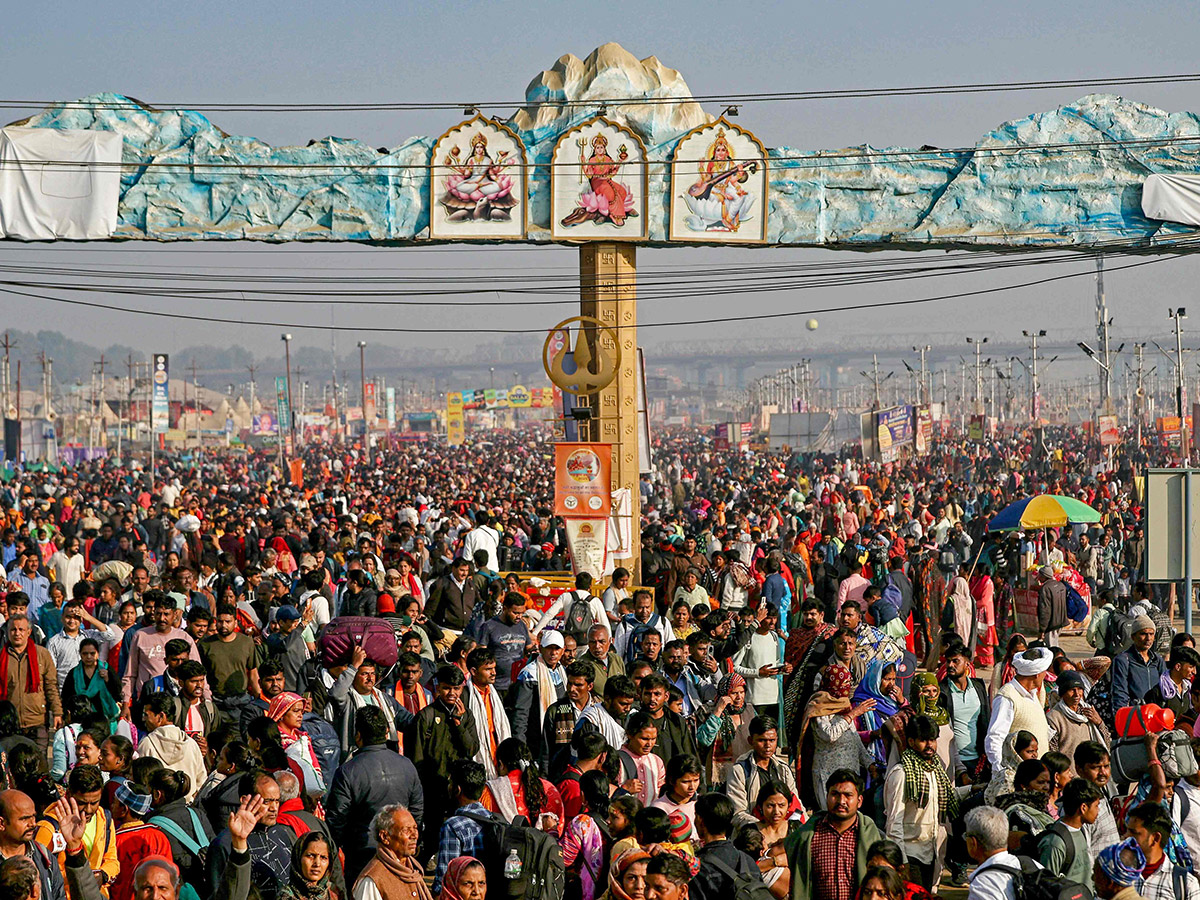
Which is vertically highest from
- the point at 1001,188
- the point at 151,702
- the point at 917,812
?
the point at 1001,188

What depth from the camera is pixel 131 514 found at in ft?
79.3

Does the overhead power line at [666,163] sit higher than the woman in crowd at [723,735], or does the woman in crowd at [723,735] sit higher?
the overhead power line at [666,163]

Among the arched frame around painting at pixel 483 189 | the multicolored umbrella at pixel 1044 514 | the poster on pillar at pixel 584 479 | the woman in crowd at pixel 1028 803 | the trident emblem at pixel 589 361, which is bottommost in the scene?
the woman in crowd at pixel 1028 803

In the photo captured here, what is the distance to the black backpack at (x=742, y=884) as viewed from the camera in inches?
236

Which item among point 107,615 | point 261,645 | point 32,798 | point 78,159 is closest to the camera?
point 32,798

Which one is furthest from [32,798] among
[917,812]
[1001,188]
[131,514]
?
[131,514]

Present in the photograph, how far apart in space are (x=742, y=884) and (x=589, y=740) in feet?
4.55

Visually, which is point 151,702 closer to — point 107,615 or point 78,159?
point 107,615

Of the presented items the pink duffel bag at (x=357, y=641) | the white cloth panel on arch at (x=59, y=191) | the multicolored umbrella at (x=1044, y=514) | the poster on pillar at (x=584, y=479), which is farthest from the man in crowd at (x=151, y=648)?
the white cloth panel on arch at (x=59, y=191)

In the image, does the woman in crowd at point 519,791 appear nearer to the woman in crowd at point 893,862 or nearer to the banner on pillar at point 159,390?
the woman in crowd at point 893,862

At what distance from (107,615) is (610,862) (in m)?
7.24

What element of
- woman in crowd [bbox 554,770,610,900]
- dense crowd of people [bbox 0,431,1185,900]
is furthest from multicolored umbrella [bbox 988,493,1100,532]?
woman in crowd [bbox 554,770,610,900]

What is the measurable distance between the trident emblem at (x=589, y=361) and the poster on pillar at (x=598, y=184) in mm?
1341

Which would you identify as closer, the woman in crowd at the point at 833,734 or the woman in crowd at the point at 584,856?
the woman in crowd at the point at 584,856
